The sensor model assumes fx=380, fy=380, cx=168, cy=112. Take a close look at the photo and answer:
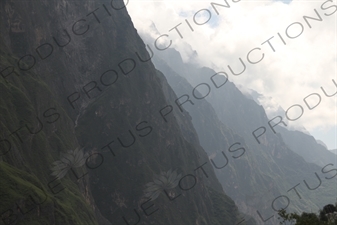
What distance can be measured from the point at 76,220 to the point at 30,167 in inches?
1342

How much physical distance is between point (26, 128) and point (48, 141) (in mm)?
19281

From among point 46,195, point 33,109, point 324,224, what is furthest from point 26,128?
point 324,224

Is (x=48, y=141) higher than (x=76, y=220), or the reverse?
(x=48, y=141)

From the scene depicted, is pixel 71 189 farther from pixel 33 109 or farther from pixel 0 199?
pixel 0 199

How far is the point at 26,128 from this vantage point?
18150 cm

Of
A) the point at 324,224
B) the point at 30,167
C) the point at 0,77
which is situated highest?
the point at 0,77

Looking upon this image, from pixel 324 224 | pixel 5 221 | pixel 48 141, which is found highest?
pixel 48 141

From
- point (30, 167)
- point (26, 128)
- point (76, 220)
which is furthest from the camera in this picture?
point (26, 128)

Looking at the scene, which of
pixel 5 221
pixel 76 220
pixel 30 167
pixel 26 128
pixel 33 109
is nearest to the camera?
pixel 5 221

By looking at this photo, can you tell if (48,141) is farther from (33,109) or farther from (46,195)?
(46,195)

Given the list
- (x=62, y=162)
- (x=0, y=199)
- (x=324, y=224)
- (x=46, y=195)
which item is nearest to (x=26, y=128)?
(x=62, y=162)

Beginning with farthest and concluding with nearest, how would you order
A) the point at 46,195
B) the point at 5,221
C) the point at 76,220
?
1. the point at 76,220
2. the point at 46,195
3. the point at 5,221

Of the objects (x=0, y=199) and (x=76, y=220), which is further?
(x=76, y=220)

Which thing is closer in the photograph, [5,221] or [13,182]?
[5,221]
